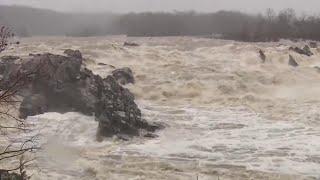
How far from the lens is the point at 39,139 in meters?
14.0

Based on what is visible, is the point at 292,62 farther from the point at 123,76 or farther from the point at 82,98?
the point at 82,98

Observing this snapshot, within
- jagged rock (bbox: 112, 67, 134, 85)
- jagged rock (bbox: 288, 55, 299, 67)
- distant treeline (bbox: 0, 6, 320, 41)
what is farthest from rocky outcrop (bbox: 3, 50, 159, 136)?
distant treeline (bbox: 0, 6, 320, 41)

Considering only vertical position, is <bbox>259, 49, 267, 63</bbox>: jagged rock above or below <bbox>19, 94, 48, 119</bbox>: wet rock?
above

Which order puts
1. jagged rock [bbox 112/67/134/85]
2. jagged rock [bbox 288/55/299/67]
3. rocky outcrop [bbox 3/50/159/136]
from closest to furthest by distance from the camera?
1. rocky outcrop [bbox 3/50/159/136]
2. jagged rock [bbox 112/67/134/85]
3. jagged rock [bbox 288/55/299/67]

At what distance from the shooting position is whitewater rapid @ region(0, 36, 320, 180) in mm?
11883

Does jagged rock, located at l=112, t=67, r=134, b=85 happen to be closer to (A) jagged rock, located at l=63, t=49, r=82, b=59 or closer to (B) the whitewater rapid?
(B) the whitewater rapid

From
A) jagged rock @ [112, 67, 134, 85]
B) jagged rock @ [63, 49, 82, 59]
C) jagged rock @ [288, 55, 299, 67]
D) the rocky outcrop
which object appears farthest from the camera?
jagged rock @ [288, 55, 299, 67]

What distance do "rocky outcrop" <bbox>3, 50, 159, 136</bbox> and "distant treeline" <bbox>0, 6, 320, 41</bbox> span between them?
2374cm

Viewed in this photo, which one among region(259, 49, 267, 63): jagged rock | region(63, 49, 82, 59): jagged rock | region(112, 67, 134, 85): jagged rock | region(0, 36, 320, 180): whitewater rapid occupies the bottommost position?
region(0, 36, 320, 180): whitewater rapid

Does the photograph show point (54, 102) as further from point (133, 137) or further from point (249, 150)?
point (249, 150)

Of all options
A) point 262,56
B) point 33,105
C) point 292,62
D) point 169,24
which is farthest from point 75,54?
point 169,24

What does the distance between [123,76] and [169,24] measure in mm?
33139

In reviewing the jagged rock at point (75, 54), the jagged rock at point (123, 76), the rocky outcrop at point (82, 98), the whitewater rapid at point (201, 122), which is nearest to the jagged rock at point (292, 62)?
the whitewater rapid at point (201, 122)

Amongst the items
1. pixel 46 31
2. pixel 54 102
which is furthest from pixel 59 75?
pixel 46 31
